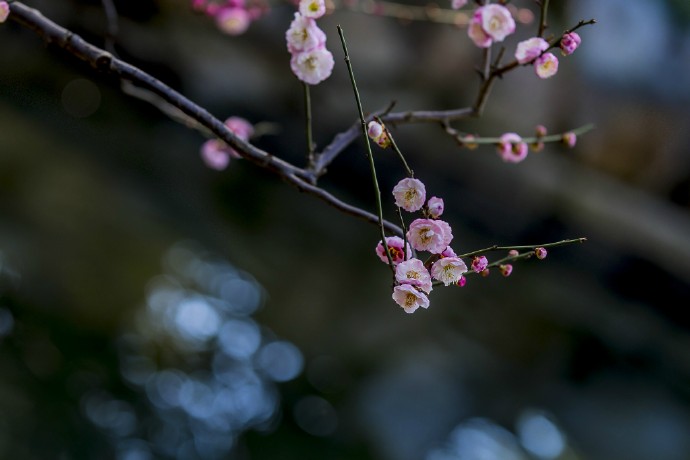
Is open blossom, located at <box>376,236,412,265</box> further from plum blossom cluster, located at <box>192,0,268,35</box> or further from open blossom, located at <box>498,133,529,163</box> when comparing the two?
plum blossom cluster, located at <box>192,0,268,35</box>

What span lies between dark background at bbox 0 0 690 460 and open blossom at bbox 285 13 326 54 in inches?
87.5

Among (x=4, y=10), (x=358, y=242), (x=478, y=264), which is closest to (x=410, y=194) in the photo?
(x=478, y=264)

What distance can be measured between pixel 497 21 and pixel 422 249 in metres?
0.47

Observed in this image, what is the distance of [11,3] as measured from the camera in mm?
1030

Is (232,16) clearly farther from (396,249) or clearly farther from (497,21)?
(396,249)

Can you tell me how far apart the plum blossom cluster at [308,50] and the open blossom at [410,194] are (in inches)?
10.3

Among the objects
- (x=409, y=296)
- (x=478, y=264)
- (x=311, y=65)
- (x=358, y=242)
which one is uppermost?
(x=358, y=242)

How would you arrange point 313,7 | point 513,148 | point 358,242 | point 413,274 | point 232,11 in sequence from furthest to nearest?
1. point 358,242
2. point 232,11
3. point 513,148
4. point 313,7
5. point 413,274

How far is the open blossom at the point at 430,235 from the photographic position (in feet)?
3.00

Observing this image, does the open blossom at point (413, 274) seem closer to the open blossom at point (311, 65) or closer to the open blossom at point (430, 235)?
the open blossom at point (430, 235)

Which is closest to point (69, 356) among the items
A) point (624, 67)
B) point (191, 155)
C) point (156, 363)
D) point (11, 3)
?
point (156, 363)

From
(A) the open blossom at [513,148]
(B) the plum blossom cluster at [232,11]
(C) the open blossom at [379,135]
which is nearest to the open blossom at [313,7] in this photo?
(C) the open blossom at [379,135]

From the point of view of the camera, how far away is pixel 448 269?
925 mm

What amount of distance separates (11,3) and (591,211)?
10.1ft
